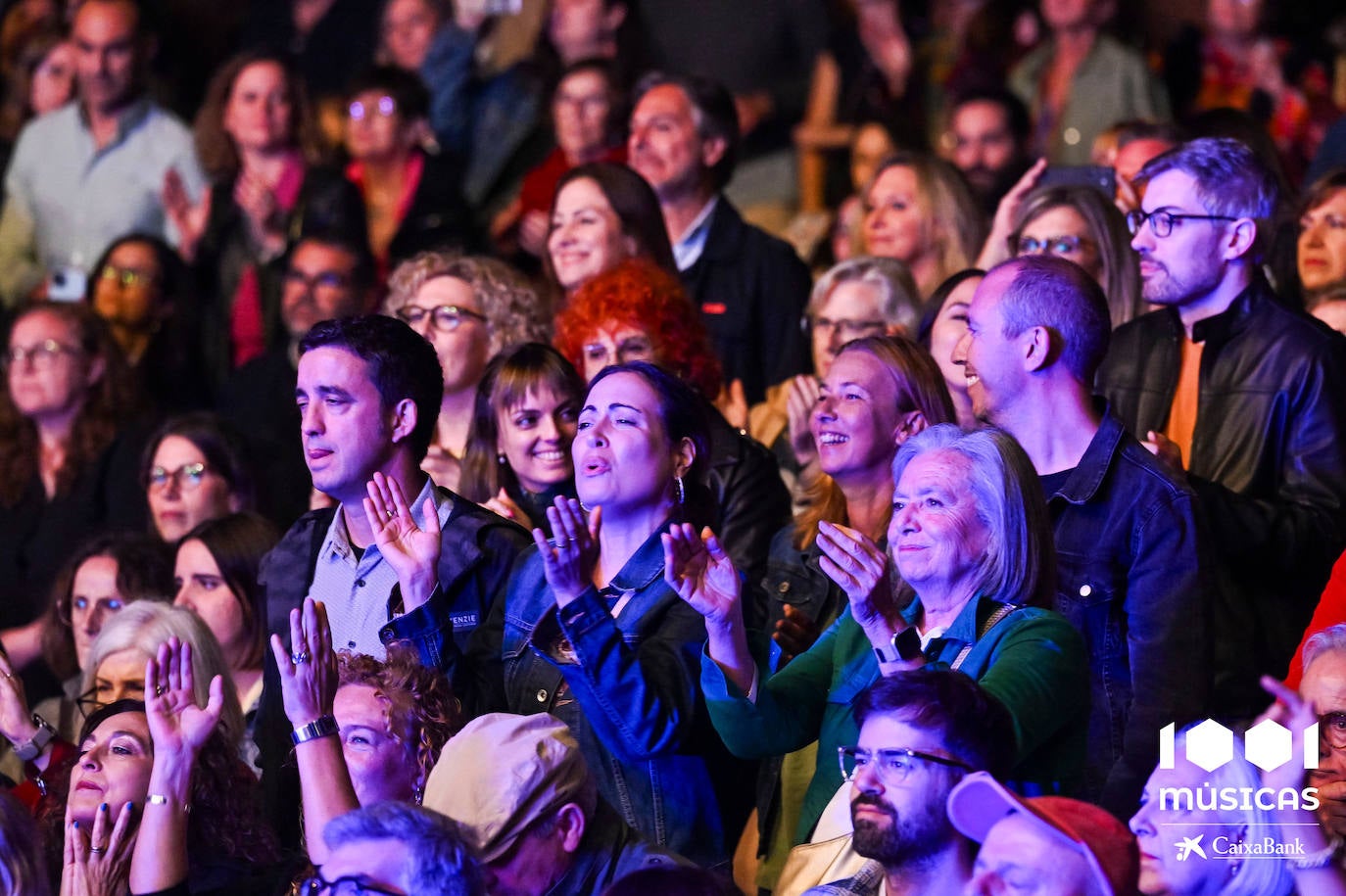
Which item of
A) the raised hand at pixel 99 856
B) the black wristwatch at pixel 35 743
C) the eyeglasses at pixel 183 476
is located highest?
the eyeglasses at pixel 183 476

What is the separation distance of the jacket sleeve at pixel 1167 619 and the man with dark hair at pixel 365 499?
4.25 ft

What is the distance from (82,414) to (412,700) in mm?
3131

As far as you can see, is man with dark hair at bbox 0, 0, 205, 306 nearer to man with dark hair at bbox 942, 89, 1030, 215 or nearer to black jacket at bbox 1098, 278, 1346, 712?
man with dark hair at bbox 942, 89, 1030, 215

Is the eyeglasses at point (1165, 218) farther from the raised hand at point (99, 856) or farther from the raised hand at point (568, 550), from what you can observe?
the raised hand at point (99, 856)

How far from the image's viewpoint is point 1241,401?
4.80 metres

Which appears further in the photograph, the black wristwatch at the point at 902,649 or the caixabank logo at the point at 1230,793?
the black wristwatch at the point at 902,649

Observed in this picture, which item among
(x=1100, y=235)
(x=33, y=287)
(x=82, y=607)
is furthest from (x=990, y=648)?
(x=33, y=287)

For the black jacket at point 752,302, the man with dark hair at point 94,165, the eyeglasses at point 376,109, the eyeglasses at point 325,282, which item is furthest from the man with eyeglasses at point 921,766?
the man with dark hair at point 94,165

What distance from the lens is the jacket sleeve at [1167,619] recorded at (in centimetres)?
407

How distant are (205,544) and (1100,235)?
2.41 metres

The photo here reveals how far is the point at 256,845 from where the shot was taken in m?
4.49

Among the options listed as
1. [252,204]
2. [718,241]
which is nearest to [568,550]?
[718,241]

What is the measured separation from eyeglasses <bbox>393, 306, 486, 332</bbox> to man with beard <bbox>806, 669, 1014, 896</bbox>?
2.61 meters

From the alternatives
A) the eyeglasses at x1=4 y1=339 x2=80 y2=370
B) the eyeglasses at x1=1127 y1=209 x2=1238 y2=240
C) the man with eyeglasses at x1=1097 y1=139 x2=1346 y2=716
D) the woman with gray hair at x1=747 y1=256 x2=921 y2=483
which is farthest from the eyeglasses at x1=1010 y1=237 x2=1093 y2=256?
the eyeglasses at x1=4 y1=339 x2=80 y2=370
